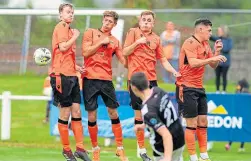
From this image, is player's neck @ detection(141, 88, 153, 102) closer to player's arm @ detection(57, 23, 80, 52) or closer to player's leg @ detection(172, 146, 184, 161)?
player's leg @ detection(172, 146, 184, 161)

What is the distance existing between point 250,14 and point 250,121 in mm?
6688

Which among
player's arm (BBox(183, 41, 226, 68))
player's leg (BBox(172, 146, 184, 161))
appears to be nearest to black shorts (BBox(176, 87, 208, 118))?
player's arm (BBox(183, 41, 226, 68))

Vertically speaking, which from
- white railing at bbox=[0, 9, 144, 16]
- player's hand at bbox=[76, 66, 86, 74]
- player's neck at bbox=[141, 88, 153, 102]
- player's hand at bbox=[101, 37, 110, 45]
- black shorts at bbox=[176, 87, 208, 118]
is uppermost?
white railing at bbox=[0, 9, 144, 16]

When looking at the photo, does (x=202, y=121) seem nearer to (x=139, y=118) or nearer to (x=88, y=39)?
(x=139, y=118)

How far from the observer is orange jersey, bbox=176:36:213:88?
15.7 m

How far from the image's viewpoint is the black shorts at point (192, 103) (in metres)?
15.7

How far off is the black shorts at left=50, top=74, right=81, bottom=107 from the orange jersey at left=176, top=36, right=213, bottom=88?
67.7 inches

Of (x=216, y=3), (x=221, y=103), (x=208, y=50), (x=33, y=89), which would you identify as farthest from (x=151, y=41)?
(x=216, y=3)

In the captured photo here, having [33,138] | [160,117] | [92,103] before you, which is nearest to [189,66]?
[92,103]

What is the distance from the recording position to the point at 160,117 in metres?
11.7

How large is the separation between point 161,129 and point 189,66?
4341 mm

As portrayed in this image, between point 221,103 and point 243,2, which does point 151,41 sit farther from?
point 243,2

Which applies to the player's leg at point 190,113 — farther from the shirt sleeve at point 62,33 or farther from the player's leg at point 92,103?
the shirt sleeve at point 62,33

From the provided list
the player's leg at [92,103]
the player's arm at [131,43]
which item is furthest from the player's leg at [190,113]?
the player's leg at [92,103]
